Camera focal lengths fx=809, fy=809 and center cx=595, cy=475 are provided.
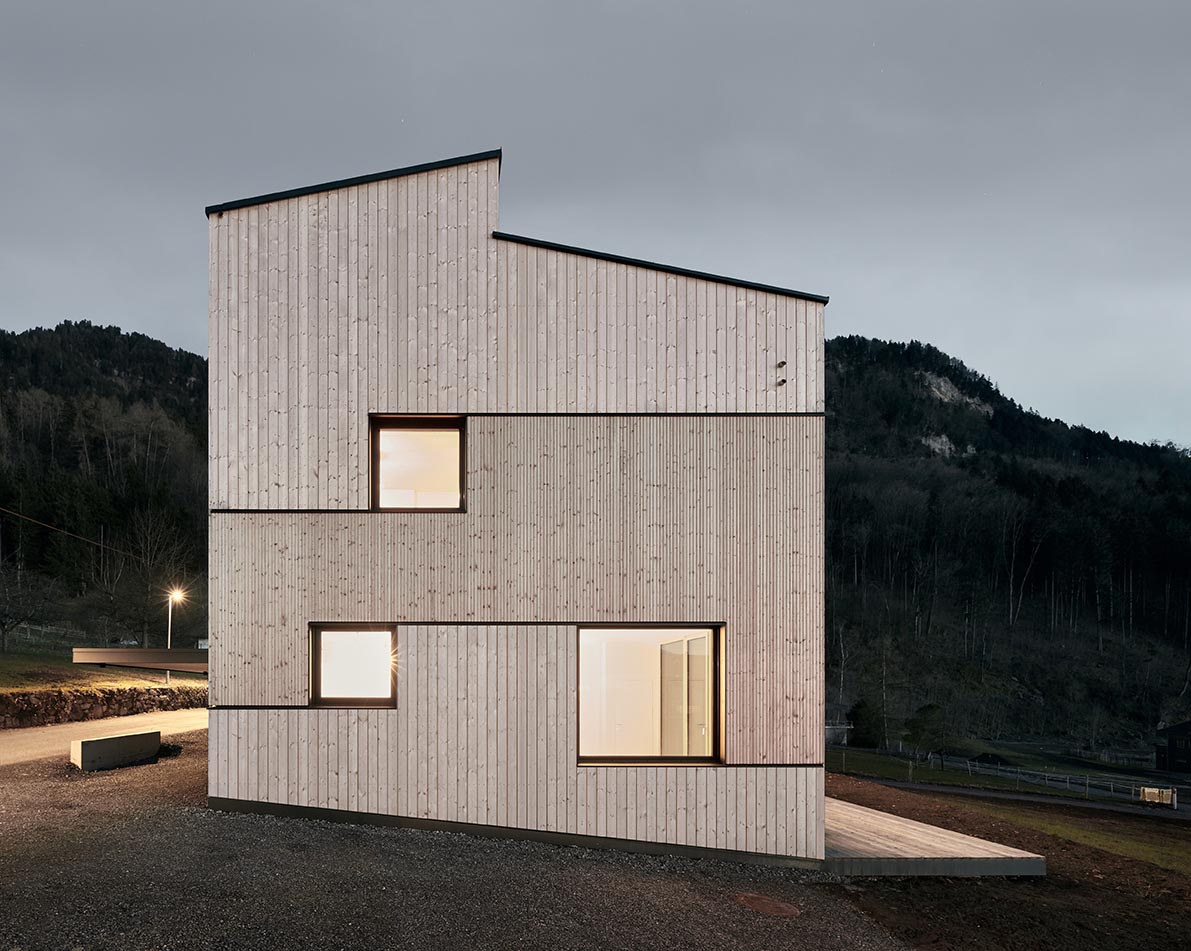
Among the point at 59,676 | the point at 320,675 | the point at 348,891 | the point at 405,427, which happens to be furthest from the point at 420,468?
the point at 59,676

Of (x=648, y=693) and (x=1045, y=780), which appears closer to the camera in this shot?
(x=648, y=693)

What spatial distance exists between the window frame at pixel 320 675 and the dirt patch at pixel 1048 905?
14.5 ft

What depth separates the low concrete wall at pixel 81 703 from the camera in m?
15.5

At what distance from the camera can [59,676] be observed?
18.4 metres

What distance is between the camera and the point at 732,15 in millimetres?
66438

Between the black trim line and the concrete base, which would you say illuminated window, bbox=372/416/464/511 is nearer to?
the black trim line

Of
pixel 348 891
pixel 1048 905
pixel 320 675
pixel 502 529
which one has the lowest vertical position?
pixel 1048 905

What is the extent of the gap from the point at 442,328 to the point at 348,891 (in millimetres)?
4898

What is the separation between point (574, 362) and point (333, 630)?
3469 mm

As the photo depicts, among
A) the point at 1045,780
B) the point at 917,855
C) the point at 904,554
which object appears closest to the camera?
the point at 917,855

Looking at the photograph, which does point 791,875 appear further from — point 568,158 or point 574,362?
point 568,158

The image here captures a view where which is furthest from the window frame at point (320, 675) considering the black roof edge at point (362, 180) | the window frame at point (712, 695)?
the black roof edge at point (362, 180)

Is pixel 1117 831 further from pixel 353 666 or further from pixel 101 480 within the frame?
pixel 101 480

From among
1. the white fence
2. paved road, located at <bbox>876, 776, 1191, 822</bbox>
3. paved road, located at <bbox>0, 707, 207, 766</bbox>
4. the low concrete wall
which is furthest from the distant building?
the low concrete wall
